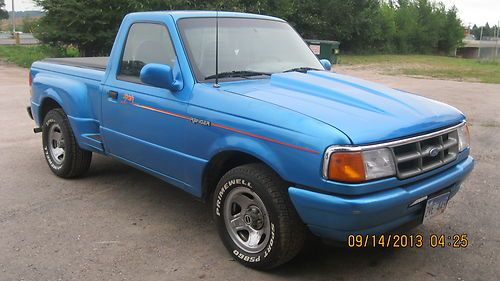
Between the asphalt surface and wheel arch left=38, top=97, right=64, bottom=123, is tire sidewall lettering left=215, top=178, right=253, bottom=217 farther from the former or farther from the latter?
wheel arch left=38, top=97, right=64, bottom=123

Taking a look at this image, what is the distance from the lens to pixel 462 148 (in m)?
3.75

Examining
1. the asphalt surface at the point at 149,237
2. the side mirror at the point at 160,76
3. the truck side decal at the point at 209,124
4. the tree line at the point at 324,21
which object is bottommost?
the asphalt surface at the point at 149,237


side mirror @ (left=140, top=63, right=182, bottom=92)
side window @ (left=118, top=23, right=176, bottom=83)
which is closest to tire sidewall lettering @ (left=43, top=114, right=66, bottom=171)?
side window @ (left=118, top=23, right=176, bottom=83)

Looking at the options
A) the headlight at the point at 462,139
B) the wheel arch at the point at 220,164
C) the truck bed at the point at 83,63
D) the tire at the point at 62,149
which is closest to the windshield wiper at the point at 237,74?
the wheel arch at the point at 220,164

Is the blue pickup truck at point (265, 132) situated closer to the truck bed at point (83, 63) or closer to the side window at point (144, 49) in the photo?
the side window at point (144, 49)

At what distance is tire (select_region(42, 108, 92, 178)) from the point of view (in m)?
5.37

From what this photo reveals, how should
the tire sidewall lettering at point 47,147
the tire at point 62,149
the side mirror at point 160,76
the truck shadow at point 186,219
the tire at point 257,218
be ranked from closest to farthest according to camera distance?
the tire at point 257,218
the truck shadow at point 186,219
the side mirror at point 160,76
the tire at point 62,149
the tire sidewall lettering at point 47,147

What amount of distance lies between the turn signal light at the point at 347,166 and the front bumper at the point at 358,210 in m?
0.12

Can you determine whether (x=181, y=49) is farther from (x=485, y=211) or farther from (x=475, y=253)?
(x=485, y=211)

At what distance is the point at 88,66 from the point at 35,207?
158cm

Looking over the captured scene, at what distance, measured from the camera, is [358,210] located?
2908mm

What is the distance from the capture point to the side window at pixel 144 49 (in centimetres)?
424

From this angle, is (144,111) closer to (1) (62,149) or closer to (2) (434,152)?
(1) (62,149)

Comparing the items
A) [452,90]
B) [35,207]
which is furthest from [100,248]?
[452,90]
